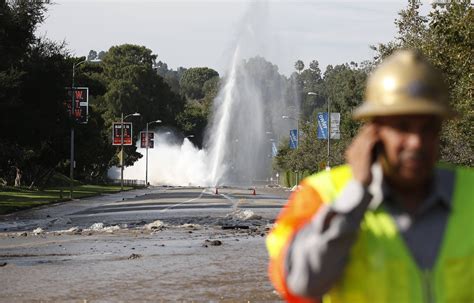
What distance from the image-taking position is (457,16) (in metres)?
29.6

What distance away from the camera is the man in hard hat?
2.92 m

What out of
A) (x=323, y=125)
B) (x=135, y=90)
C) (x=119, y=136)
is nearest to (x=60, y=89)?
(x=323, y=125)

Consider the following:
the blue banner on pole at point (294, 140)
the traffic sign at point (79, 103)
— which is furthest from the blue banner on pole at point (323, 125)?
the blue banner on pole at point (294, 140)

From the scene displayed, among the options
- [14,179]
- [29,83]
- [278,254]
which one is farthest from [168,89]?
[278,254]

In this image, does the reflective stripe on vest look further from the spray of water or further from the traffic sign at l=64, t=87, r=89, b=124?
the spray of water

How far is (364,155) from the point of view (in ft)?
9.67

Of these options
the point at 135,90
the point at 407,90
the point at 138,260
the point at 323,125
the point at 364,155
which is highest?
the point at 135,90

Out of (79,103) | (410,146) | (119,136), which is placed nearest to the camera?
(410,146)

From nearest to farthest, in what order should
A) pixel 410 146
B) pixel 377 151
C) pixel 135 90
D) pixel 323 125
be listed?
pixel 410 146, pixel 377 151, pixel 323 125, pixel 135 90

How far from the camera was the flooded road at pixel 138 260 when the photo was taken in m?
14.3

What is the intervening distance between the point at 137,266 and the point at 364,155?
51.1 feet

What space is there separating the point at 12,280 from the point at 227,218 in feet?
58.0

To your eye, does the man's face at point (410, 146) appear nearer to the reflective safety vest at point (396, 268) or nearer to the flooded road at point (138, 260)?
the reflective safety vest at point (396, 268)

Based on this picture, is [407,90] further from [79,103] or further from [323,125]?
[323,125]
